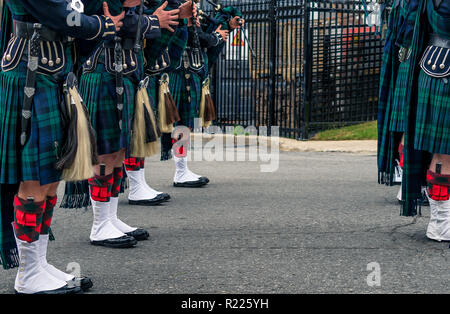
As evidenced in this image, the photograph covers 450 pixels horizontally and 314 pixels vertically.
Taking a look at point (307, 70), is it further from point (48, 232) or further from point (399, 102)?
point (48, 232)

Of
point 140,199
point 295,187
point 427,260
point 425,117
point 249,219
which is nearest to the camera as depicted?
point 427,260

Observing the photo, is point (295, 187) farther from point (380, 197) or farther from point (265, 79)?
point (265, 79)

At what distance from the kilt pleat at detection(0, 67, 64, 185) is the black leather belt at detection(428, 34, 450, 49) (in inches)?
102

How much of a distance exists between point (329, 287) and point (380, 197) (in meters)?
3.07

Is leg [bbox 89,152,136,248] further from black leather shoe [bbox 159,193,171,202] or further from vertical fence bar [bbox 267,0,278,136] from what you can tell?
vertical fence bar [bbox 267,0,278,136]

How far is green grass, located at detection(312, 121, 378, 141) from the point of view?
459 inches

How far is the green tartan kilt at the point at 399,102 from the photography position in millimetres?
5461

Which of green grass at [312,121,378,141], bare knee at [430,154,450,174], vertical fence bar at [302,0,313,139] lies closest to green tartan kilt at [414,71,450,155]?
bare knee at [430,154,450,174]

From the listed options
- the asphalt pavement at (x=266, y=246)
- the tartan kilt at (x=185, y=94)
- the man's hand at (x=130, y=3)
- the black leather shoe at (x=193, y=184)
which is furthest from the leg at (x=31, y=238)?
the black leather shoe at (x=193, y=184)

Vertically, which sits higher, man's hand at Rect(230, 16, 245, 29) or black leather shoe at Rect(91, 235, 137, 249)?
man's hand at Rect(230, 16, 245, 29)

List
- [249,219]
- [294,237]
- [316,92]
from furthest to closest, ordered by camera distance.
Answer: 1. [316,92]
2. [249,219]
3. [294,237]

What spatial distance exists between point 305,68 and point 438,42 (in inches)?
281

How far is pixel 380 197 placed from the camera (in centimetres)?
676
